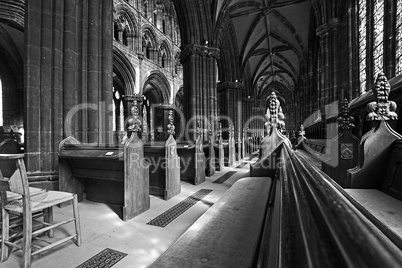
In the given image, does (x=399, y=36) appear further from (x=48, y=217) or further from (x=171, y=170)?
(x=48, y=217)

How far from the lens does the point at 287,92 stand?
3716cm

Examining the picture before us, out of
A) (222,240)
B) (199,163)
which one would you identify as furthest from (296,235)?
(199,163)

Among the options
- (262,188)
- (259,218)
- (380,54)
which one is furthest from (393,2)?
(259,218)

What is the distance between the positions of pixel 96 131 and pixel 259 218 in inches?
185

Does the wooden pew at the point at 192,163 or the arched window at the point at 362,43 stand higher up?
the arched window at the point at 362,43

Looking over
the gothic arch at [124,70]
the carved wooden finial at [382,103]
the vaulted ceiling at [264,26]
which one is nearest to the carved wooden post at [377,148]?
the carved wooden finial at [382,103]

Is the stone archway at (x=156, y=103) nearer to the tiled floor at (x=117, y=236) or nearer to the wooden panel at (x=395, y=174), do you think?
the tiled floor at (x=117, y=236)

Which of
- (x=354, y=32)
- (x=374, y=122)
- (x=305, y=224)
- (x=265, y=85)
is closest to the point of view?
(x=305, y=224)

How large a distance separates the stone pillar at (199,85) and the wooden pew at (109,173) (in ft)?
19.3

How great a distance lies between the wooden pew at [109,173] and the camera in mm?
3320

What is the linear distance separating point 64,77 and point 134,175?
9.21 ft

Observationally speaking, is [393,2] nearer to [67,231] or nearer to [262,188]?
[262,188]

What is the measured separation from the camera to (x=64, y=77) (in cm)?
442

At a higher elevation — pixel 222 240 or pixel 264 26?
pixel 264 26
